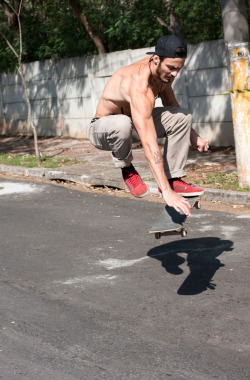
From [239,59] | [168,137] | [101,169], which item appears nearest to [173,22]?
[101,169]

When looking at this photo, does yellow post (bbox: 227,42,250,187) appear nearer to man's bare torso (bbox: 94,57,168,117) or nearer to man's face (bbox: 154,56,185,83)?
man's bare torso (bbox: 94,57,168,117)

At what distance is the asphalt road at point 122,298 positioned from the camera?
4406 mm

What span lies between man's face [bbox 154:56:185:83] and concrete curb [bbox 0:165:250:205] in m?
4.63

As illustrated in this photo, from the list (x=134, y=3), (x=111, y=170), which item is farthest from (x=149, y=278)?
(x=134, y=3)

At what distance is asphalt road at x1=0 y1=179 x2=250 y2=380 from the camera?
4406 mm

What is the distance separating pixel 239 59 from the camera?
9508mm

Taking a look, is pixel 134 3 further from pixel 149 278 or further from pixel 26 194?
pixel 149 278

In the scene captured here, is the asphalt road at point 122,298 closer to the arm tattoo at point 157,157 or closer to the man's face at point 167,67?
the arm tattoo at point 157,157

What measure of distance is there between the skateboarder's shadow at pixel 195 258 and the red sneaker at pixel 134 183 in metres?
0.92

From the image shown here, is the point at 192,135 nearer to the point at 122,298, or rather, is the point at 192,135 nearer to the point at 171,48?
the point at 171,48

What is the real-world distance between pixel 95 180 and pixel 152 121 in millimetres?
6826

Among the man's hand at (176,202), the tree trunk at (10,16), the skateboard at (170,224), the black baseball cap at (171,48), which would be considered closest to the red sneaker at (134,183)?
the skateboard at (170,224)

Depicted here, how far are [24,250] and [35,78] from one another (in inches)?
513

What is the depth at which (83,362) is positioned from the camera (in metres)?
4.43
